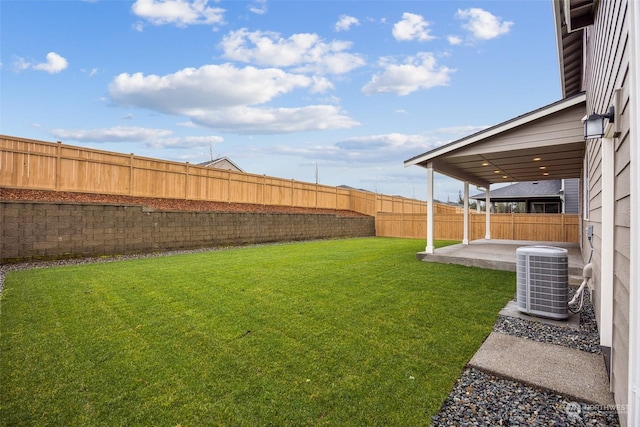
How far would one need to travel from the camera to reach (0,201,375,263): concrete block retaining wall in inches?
289

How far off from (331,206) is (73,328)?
16.7 metres

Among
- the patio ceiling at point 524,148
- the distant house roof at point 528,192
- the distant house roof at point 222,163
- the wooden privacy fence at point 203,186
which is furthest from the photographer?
the distant house roof at point 222,163

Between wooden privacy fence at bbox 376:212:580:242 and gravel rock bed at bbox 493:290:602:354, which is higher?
wooden privacy fence at bbox 376:212:580:242

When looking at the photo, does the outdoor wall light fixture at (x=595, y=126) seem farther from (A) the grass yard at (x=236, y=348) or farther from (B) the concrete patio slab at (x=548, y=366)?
(A) the grass yard at (x=236, y=348)

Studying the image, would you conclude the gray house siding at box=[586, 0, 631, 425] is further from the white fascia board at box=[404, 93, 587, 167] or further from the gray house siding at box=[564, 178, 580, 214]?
the gray house siding at box=[564, 178, 580, 214]

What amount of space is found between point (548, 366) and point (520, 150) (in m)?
5.51

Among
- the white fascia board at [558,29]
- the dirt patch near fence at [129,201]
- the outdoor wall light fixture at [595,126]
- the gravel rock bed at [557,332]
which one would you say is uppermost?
the white fascia board at [558,29]

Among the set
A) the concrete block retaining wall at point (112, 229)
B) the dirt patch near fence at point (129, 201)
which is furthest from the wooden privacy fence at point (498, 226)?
the concrete block retaining wall at point (112, 229)

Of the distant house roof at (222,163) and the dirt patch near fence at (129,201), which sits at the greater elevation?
the distant house roof at (222,163)

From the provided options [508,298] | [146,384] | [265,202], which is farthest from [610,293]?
[265,202]

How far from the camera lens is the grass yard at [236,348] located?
1.98m

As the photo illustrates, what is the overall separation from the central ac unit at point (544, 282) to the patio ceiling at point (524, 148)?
3.36 metres

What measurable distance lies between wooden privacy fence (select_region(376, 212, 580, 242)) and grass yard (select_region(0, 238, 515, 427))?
10266 millimetres
